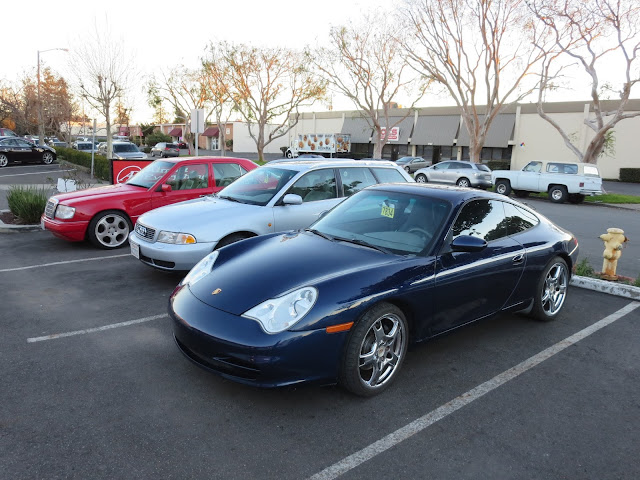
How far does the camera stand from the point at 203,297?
12.1 feet

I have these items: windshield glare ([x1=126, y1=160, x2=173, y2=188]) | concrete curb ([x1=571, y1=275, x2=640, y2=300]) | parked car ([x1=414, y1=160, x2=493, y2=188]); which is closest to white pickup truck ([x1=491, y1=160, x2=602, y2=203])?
parked car ([x1=414, y1=160, x2=493, y2=188])

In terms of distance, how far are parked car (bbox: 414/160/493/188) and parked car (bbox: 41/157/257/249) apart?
59.5 ft

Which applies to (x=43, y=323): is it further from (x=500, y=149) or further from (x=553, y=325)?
(x=500, y=149)

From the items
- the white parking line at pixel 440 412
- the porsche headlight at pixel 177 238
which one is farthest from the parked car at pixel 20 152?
the white parking line at pixel 440 412

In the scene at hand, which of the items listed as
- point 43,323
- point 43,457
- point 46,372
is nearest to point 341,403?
point 43,457

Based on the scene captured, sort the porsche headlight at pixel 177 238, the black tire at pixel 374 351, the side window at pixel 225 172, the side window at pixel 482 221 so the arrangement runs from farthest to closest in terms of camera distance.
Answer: the side window at pixel 225 172, the porsche headlight at pixel 177 238, the side window at pixel 482 221, the black tire at pixel 374 351

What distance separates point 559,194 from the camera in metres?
20.6

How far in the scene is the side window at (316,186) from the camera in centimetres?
680

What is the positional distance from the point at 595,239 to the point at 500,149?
1379 inches

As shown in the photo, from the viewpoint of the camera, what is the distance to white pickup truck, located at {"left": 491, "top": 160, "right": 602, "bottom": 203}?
65.7ft

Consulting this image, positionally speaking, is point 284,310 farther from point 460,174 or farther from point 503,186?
point 460,174

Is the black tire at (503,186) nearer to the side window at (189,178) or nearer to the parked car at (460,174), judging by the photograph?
the parked car at (460,174)

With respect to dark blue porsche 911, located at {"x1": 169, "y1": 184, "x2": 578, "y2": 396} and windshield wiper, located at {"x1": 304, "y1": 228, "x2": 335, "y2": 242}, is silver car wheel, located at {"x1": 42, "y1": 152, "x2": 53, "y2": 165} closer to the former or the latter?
dark blue porsche 911, located at {"x1": 169, "y1": 184, "x2": 578, "y2": 396}

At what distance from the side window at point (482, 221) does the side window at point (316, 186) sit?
2.77 m
